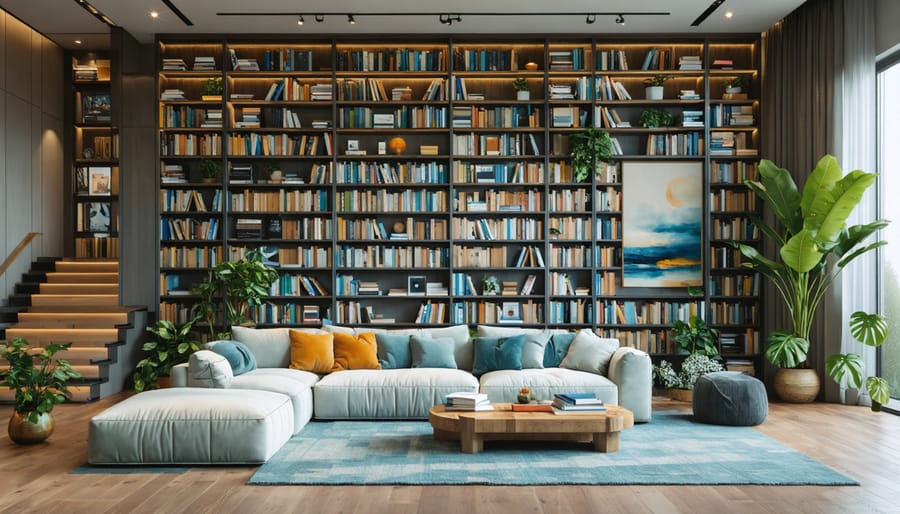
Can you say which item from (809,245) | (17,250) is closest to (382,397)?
(809,245)

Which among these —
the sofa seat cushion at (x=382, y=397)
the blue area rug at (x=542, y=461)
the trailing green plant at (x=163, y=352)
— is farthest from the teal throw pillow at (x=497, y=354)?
the trailing green plant at (x=163, y=352)

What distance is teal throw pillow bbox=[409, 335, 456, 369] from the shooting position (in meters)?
7.27

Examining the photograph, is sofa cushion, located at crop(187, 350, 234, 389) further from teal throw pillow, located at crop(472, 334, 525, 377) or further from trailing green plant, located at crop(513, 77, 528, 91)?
trailing green plant, located at crop(513, 77, 528, 91)

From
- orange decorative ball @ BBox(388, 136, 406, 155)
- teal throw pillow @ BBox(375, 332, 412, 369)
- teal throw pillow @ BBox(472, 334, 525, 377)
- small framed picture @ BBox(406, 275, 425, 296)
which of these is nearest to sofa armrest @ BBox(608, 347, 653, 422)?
teal throw pillow @ BBox(472, 334, 525, 377)

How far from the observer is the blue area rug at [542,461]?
15.3 ft

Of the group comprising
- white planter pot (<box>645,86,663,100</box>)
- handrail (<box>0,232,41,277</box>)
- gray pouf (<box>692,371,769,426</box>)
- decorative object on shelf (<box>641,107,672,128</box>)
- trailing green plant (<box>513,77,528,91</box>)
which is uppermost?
trailing green plant (<box>513,77,528,91</box>)

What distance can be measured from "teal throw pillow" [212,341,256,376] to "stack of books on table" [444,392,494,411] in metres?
1.98

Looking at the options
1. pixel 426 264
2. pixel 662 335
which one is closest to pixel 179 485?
pixel 426 264

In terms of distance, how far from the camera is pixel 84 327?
852 cm

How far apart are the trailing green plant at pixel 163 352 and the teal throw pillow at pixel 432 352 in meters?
2.42

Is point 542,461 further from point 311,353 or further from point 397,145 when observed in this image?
point 397,145

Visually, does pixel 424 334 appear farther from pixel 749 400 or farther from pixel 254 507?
pixel 254 507

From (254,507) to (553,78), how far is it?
246 inches

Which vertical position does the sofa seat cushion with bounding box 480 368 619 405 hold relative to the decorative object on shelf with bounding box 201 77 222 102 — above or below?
below
